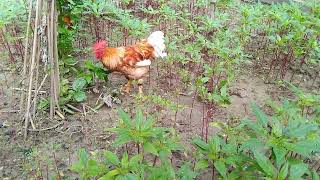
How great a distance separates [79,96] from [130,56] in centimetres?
59

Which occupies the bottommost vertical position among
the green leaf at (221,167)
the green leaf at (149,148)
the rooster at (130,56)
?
the green leaf at (221,167)

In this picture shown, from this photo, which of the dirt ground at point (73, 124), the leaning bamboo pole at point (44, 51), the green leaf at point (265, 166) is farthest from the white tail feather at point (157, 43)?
the green leaf at point (265, 166)

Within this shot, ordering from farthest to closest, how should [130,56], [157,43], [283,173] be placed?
[157,43]
[130,56]
[283,173]

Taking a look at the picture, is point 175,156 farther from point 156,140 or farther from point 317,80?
point 317,80

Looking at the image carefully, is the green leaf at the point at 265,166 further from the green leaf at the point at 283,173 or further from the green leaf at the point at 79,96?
the green leaf at the point at 79,96

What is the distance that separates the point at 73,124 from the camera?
3.10m

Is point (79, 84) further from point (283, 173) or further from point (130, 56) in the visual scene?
point (283, 173)

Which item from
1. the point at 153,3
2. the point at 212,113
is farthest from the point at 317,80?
the point at 153,3

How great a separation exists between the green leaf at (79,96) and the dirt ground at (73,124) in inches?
3.3

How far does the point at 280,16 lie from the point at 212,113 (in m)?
1.39

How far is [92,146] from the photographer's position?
291cm

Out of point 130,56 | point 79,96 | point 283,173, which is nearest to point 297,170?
point 283,173

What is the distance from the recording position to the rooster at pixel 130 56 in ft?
10.6

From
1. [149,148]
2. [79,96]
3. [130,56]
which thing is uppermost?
[130,56]
